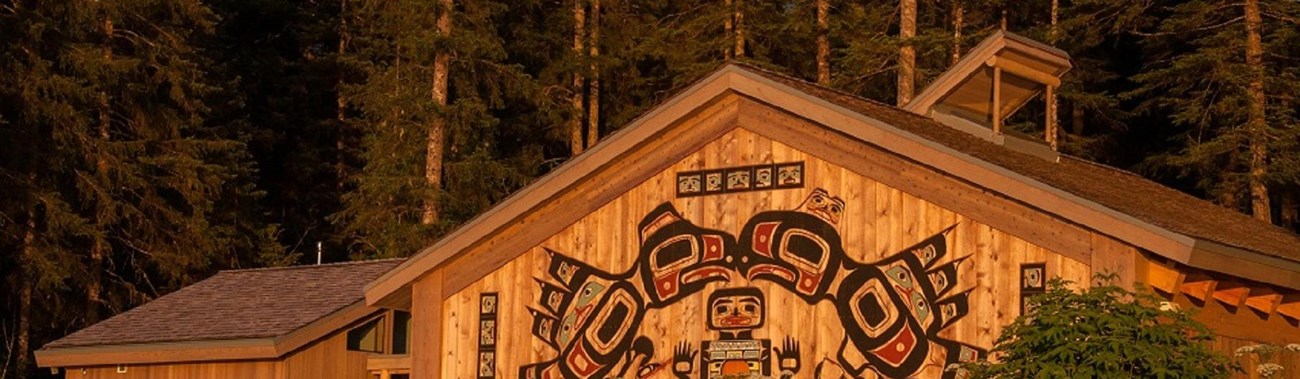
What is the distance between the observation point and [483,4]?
43.1m

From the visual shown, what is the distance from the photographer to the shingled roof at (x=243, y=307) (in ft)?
85.2

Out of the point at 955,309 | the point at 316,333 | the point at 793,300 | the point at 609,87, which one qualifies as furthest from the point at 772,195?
the point at 609,87

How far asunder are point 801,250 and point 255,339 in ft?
25.8

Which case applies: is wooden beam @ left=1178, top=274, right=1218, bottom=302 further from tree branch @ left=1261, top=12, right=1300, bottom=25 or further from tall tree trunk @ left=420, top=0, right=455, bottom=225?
tall tree trunk @ left=420, top=0, right=455, bottom=225

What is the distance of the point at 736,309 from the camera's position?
21.4 m

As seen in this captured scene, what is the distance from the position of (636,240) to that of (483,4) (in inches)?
856

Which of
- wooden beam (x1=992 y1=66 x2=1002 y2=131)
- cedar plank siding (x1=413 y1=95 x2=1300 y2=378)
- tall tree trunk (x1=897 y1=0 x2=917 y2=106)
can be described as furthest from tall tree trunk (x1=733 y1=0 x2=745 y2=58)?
cedar plank siding (x1=413 y1=95 x2=1300 y2=378)

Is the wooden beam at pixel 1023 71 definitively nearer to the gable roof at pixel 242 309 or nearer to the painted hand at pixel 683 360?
the painted hand at pixel 683 360

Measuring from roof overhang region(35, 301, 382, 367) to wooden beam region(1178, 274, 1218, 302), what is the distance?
35.4 feet

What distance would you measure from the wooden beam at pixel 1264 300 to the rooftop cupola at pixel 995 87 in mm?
4291

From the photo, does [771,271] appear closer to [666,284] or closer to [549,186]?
[666,284]

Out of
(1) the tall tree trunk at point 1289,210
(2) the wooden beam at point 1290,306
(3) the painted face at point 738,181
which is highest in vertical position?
(1) the tall tree trunk at point 1289,210

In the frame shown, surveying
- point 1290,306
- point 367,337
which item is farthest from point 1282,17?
point 367,337

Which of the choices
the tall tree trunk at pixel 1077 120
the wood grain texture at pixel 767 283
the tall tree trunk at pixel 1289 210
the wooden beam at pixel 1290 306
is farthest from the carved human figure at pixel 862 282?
the tall tree trunk at pixel 1077 120
